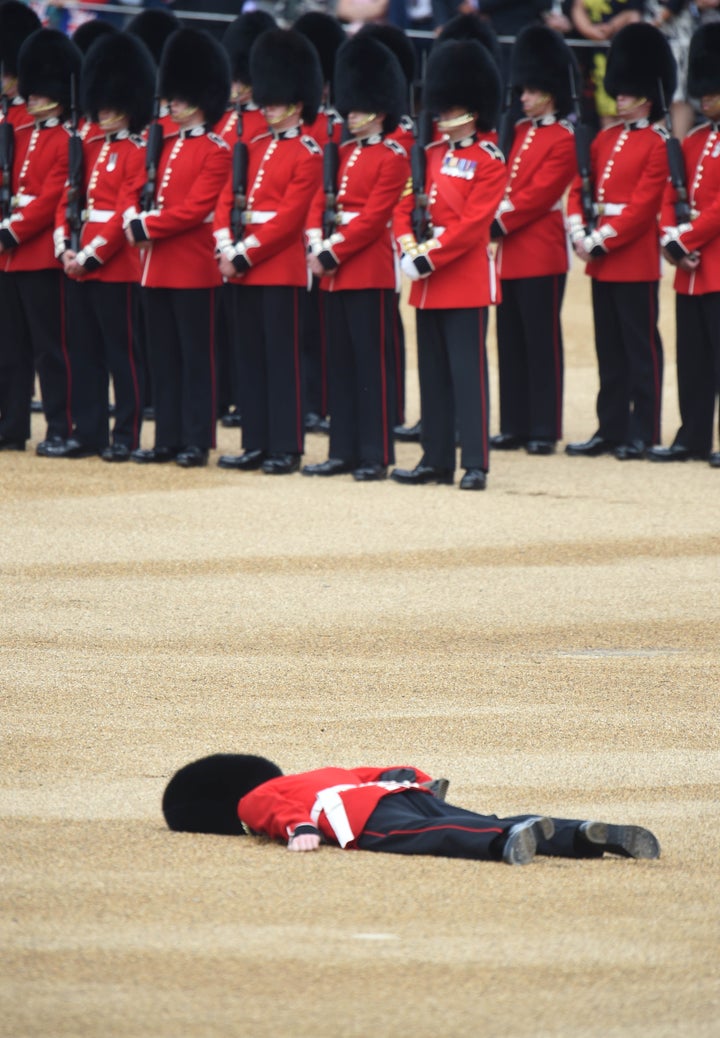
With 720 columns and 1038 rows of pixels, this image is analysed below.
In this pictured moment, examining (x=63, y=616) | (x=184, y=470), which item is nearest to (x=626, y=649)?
A: (x=63, y=616)

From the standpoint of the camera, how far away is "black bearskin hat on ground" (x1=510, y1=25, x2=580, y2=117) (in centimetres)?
945

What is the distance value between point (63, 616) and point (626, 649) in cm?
168

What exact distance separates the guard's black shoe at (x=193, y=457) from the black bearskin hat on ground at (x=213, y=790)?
4882mm

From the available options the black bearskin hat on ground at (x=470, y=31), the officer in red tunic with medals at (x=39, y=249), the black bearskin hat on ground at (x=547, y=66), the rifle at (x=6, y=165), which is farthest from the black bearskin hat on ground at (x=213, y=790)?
the black bearskin hat on ground at (x=470, y=31)

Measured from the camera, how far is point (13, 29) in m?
9.91

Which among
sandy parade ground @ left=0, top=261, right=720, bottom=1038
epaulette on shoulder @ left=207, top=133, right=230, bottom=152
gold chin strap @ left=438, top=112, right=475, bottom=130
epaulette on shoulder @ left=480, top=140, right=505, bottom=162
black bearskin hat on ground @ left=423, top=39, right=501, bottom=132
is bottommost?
sandy parade ground @ left=0, top=261, right=720, bottom=1038

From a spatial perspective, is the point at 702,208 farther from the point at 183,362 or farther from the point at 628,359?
the point at 183,362

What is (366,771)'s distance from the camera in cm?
404

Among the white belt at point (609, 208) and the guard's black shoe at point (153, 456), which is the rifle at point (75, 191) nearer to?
the guard's black shoe at point (153, 456)

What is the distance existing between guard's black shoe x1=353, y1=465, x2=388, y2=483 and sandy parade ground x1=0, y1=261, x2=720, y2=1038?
0.12 metres

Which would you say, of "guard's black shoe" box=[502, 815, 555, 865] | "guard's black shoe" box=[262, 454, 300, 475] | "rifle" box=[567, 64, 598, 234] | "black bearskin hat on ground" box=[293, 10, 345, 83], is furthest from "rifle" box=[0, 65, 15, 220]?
"guard's black shoe" box=[502, 815, 555, 865]

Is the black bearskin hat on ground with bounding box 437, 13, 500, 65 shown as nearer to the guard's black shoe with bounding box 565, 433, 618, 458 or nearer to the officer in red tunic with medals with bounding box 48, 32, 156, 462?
the officer in red tunic with medals with bounding box 48, 32, 156, 462

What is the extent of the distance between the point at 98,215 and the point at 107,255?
0.20m

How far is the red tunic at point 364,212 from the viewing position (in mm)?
8531
